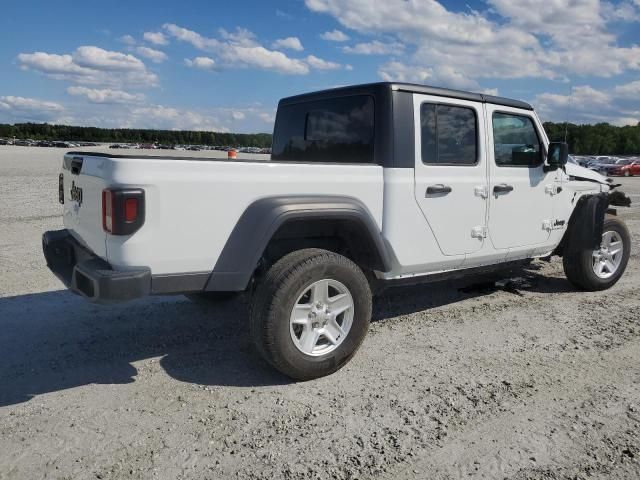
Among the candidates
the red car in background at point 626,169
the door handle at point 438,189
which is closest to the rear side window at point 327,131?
the door handle at point 438,189

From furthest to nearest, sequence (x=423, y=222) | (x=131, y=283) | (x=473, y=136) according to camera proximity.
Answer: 1. (x=473, y=136)
2. (x=423, y=222)
3. (x=131, y=283)

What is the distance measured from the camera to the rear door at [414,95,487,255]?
4090 millimetres

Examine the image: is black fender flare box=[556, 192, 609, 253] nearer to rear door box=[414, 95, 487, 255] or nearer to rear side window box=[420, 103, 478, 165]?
rear door box=[414, 95, 487, 255]

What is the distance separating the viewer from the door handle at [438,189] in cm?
409

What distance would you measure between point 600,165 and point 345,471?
128 ft

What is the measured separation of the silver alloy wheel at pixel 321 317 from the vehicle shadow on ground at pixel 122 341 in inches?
12.1

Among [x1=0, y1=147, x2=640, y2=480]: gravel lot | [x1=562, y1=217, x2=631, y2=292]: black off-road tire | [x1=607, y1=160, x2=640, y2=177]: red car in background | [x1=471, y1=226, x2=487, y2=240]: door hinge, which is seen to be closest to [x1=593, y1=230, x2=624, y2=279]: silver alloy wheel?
[x1=562, y1=217, x2=631, y2=292]: black off-road tire

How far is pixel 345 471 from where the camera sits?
260 cm

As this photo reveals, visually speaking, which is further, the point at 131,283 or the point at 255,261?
the point at 255,261

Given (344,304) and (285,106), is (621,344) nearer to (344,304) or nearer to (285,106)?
(344,304)

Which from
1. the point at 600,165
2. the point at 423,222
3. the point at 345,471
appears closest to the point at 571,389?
the point at 423,222

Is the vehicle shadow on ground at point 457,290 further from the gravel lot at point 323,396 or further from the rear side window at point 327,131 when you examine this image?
the rear side window at point 327,131

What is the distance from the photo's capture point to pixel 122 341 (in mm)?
4164

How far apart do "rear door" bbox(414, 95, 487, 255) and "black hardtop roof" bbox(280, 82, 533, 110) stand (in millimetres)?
56
